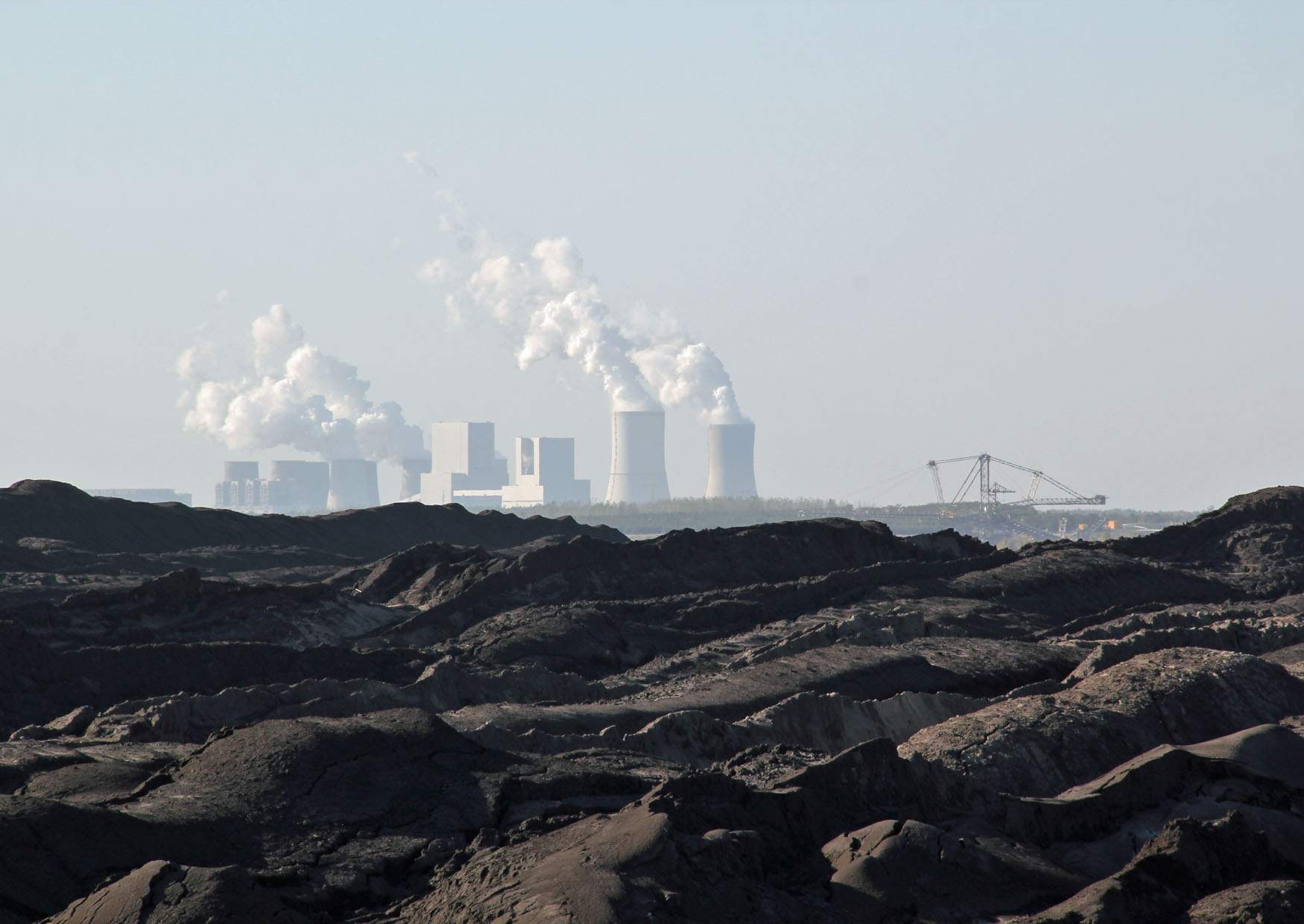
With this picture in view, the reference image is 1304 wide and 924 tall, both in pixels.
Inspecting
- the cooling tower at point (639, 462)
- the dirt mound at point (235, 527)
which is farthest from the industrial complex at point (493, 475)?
the dirt mound at point (235, 527)

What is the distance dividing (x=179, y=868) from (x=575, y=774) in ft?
10.9

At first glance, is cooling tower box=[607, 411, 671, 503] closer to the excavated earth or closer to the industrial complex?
the industrial complex

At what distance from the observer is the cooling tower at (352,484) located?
12606 centimetres

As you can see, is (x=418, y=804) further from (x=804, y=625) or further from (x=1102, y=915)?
(x=804, y=625)

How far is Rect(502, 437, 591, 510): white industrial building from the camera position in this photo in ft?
414

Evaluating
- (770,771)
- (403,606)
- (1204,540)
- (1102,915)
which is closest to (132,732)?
(770,771)

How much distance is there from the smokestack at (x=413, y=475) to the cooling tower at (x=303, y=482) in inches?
309

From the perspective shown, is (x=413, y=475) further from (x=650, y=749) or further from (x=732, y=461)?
(x=650, y=749)

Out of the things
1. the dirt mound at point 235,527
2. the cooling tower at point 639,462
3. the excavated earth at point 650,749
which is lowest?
the excavated earth at point 650,749

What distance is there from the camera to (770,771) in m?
12.7

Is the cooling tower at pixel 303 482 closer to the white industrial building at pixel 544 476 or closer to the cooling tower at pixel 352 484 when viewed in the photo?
the cooling tower at pixel 352 484

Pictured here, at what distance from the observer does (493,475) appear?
418ft

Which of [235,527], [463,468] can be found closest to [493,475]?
[463,468]

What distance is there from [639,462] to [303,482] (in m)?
37.4
